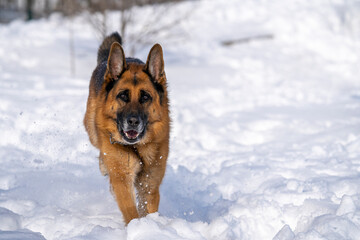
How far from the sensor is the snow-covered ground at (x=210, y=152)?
3275 mm

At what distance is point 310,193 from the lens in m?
4.09

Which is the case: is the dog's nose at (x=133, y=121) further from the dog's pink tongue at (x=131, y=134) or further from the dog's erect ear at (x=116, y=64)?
the dog's erect ear at (x=116, y=64)

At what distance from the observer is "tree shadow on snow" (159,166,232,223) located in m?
4.05

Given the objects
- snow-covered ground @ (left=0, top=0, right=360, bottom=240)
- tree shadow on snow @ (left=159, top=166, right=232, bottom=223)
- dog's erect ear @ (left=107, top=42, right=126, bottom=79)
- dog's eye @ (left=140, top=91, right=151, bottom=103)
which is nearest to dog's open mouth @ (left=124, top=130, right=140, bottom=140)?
dog's eye @ (left=140, top=91, right=151, bottom=103)

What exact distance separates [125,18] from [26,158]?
6.17 metres

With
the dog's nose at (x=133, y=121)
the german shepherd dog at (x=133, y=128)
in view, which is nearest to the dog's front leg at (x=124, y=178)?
the german shepherd dog at (x=133, y=128)

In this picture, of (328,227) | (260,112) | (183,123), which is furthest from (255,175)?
(260,112)

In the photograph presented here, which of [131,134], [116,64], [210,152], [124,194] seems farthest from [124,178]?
[210,152]

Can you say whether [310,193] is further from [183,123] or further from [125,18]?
[125,18]

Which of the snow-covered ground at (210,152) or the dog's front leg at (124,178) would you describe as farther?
the dog's front leg at (124,178)

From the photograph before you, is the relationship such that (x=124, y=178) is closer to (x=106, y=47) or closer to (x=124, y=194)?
(x=124, y=194)

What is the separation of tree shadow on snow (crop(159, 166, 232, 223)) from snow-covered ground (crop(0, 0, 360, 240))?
0.02 metres

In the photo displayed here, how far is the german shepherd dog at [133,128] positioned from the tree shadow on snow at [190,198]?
0.51 meters

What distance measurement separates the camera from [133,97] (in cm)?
356
